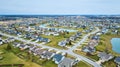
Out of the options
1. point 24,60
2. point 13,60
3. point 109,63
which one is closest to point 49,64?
point 24,60

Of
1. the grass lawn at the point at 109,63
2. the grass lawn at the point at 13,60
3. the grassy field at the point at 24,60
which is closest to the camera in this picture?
the grass lawn at the point at 109,63

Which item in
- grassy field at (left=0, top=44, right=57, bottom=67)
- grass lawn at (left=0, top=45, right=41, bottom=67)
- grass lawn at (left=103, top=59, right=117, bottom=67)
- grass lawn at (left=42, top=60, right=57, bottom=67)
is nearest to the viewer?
grass lawn at (left=103, top=59, right=117, bottom=67)

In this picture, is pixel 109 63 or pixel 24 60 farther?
pixel 24 60

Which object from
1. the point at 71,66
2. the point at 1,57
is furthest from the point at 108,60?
the point at 1,57

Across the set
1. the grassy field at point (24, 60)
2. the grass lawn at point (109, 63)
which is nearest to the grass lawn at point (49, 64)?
the grassy field at point (24, 60)

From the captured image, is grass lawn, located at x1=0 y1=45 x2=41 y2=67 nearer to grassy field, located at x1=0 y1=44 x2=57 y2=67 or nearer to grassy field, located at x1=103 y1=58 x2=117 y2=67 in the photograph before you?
grassy field, located at x1=0 y1=44 x2=57 y2=67

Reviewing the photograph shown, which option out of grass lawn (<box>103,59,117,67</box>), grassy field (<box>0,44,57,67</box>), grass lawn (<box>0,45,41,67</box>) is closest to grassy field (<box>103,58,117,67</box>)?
grass lawn (<box>103,59,117,67</box>)

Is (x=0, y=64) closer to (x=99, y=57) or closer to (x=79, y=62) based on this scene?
(x=79, y=62)

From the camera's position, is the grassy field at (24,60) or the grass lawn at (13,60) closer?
the grass lawn at (13,60)

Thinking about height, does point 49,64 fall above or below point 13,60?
below

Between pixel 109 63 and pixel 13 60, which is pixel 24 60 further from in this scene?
pixel 109 63

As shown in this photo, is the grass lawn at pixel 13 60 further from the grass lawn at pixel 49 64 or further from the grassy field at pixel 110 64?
the grassy field at pixel 110 64
